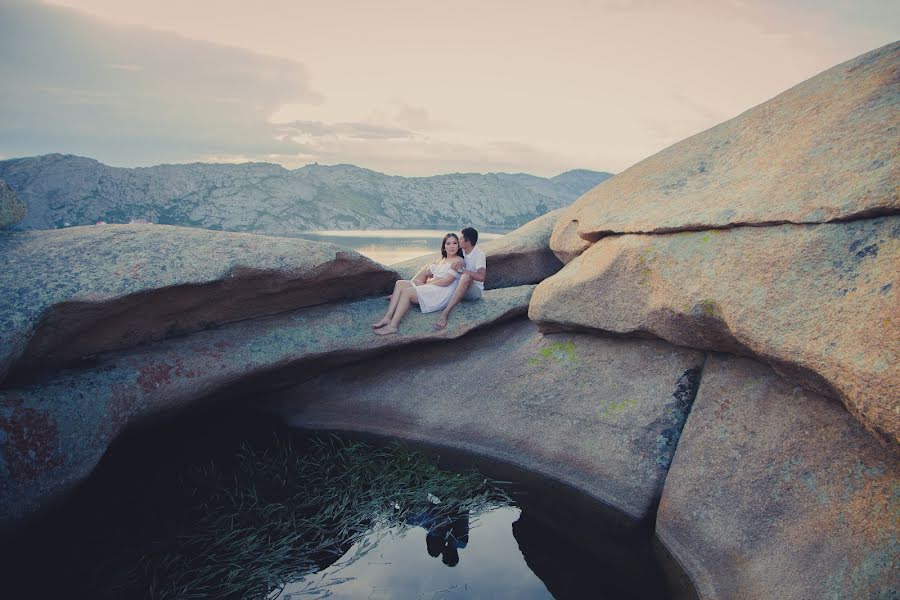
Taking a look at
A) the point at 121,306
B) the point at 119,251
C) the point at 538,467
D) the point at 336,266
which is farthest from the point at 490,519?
the point at 119,251

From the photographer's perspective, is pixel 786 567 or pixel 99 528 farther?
pixel 99 528

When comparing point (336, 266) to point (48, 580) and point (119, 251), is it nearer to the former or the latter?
point (119, 251)

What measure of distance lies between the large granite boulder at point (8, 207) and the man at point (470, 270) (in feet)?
22.5

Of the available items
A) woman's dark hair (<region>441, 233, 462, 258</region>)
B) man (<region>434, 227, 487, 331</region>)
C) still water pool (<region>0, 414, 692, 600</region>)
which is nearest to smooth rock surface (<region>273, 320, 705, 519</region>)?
still water pool (<region>0, 414, 692, 600</region>)

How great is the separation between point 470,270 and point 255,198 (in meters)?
86.8

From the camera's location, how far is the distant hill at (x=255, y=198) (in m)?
71.1

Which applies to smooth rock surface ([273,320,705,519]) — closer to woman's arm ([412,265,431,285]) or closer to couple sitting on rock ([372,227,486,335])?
couple sitting on rock ([372,227,486,335])

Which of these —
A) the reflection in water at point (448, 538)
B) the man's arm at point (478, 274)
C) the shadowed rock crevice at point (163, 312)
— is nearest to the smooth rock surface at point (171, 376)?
the shadowed rock crevice at point (163, 312)

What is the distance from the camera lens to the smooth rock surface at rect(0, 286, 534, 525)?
6230 millimetres

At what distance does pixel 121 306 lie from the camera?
24.0 feet

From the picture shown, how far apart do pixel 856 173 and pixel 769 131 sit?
7.61ft

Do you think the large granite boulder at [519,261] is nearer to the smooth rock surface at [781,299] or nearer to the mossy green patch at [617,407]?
the smooth rock surface at [781,299]

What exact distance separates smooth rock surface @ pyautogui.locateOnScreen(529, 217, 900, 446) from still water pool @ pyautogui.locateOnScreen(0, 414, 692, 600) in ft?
8.53

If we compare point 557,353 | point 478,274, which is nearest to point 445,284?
point 478,274
